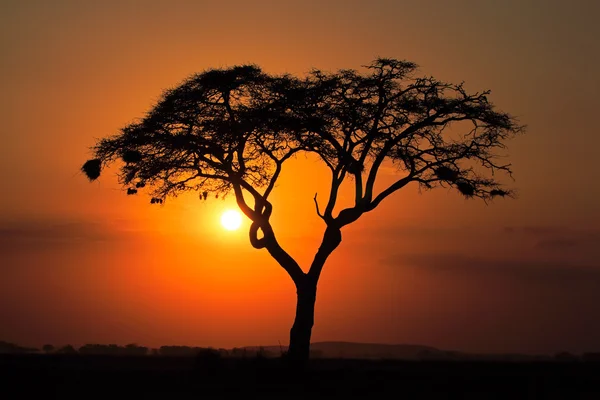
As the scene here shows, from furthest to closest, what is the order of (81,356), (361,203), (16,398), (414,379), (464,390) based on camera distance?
(81,356)
(361,203)
(414,379)
(464,390)
(16,398)

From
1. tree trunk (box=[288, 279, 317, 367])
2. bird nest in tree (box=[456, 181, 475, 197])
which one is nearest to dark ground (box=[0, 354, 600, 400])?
tree trunk (box=[288, 279, 317, 367])

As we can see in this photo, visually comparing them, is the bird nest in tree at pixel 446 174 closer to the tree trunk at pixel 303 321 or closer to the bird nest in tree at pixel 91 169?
the tree trunk at pixel 303 321

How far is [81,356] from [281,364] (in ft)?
32.9

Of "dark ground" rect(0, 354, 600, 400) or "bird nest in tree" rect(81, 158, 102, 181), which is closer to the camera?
"dark ground" rect(0, 354, 600, 400)

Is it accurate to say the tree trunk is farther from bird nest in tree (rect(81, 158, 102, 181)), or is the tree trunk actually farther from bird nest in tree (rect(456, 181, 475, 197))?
bird nest in tree (rect(81, 158, 102, 181))

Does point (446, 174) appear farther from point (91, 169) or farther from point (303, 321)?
point (91, 169)

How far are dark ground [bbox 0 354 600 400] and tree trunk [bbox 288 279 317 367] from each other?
2.76 feet

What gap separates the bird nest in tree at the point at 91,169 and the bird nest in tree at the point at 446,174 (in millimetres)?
12826

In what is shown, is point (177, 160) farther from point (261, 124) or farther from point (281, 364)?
point (281, 364)

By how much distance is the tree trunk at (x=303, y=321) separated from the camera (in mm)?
33531

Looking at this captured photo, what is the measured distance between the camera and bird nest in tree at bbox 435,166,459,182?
35.2m

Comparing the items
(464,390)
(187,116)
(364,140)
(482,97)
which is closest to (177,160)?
(187,116)

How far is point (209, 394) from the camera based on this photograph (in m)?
25.8

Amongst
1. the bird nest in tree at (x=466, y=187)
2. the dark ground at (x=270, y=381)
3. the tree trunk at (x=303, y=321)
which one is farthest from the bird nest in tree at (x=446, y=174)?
the dark ground at (x=270, y=381)
